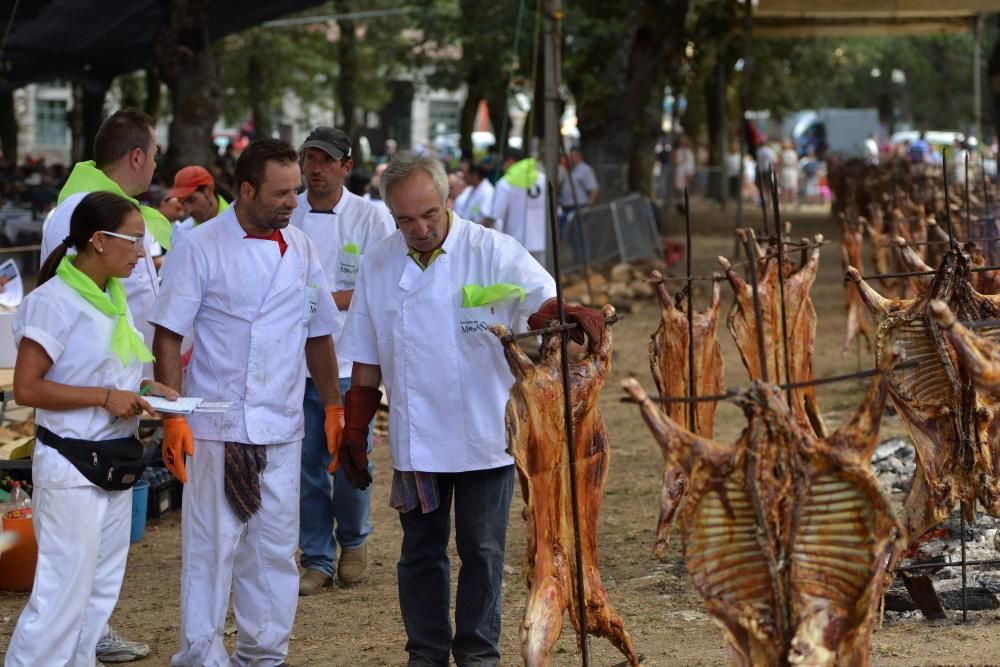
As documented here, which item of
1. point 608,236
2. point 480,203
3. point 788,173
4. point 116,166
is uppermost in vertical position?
point 788,173

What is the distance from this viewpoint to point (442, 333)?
5.39 m

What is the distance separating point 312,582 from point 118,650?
1258mm

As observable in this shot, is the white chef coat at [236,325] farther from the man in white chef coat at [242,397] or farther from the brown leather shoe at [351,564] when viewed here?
the brown leather shoe at [351,564]

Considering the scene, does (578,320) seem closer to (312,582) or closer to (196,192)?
(312,582)

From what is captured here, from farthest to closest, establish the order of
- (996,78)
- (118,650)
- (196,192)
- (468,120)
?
(468,120), (996,78), (196,192), (118,650)

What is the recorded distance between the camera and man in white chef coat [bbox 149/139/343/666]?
568 cm

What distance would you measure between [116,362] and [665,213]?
1090 inches

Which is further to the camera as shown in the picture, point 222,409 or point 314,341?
point 314,341

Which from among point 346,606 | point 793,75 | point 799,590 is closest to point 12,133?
point 793,75

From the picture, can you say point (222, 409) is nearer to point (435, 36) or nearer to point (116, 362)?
point (116, 362)

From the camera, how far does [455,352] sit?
539 cm

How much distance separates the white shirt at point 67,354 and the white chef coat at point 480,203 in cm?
1150

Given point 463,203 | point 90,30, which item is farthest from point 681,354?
point 90,30

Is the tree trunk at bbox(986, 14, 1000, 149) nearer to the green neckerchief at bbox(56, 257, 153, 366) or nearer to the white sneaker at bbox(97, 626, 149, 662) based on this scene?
the white sneaker at bbox(97, 626, 149, 662)
